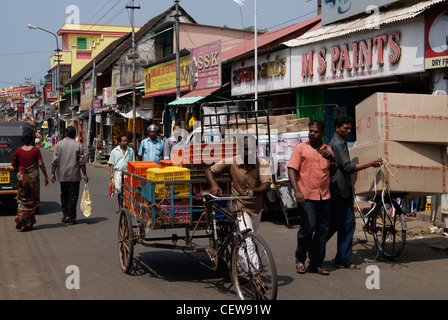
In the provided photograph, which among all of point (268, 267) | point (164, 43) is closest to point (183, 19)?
point (164, 43)

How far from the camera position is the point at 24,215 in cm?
981

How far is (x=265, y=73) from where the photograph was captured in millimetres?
16969

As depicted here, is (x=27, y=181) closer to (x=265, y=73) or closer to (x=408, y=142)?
(x=408, y=142)

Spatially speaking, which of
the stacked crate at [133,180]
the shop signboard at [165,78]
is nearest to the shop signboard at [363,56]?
the stacked crate at [133,180]

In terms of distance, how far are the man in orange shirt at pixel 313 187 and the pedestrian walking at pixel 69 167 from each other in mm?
5442

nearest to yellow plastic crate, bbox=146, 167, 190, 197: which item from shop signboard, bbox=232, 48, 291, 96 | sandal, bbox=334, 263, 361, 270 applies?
sandal, bbox=334, 263, 361, 270

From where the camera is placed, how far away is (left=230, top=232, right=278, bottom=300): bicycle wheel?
4.86 metres

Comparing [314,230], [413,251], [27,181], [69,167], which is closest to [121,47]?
[69,167]

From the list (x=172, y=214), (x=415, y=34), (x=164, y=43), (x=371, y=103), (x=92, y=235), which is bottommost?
(x=92, y=235)

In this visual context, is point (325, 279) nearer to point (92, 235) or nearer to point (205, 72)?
point (92, 235)

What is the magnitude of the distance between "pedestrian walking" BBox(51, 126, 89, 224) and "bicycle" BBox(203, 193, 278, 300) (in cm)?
540

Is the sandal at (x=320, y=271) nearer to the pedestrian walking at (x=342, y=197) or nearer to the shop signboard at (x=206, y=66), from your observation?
the pedestrian walking at (x=342, y=197)

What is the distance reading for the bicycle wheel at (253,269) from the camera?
4.86 meters
